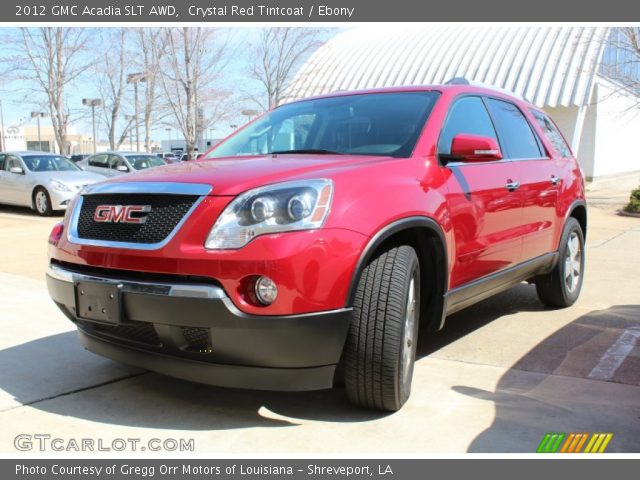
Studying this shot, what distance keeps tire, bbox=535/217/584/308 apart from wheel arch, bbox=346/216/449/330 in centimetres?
212

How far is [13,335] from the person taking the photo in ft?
15.5

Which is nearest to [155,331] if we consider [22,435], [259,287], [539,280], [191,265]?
[191,265]

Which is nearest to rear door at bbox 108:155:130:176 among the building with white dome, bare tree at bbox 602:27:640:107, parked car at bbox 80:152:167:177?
parked car at bbox 80:152:167:177

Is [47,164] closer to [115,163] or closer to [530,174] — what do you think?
[115,163]

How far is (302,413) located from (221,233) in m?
1.11

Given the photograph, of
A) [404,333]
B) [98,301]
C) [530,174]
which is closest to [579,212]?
[530,174]

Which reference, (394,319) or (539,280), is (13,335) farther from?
(539,280)

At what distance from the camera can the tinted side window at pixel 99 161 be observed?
60.2 ft

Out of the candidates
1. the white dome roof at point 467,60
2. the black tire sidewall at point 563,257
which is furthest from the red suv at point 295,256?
the white dome roof at point 467,60

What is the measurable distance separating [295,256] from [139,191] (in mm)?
896

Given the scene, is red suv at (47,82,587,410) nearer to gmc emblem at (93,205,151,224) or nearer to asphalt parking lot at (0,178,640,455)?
gmc emblem at (93,205,151,224)

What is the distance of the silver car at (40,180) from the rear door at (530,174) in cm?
1086

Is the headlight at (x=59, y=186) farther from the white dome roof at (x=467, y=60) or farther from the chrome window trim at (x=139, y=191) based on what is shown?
the white dome roof at (x=467, y=60)

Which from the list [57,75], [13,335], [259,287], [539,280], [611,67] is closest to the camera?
[259,287]
